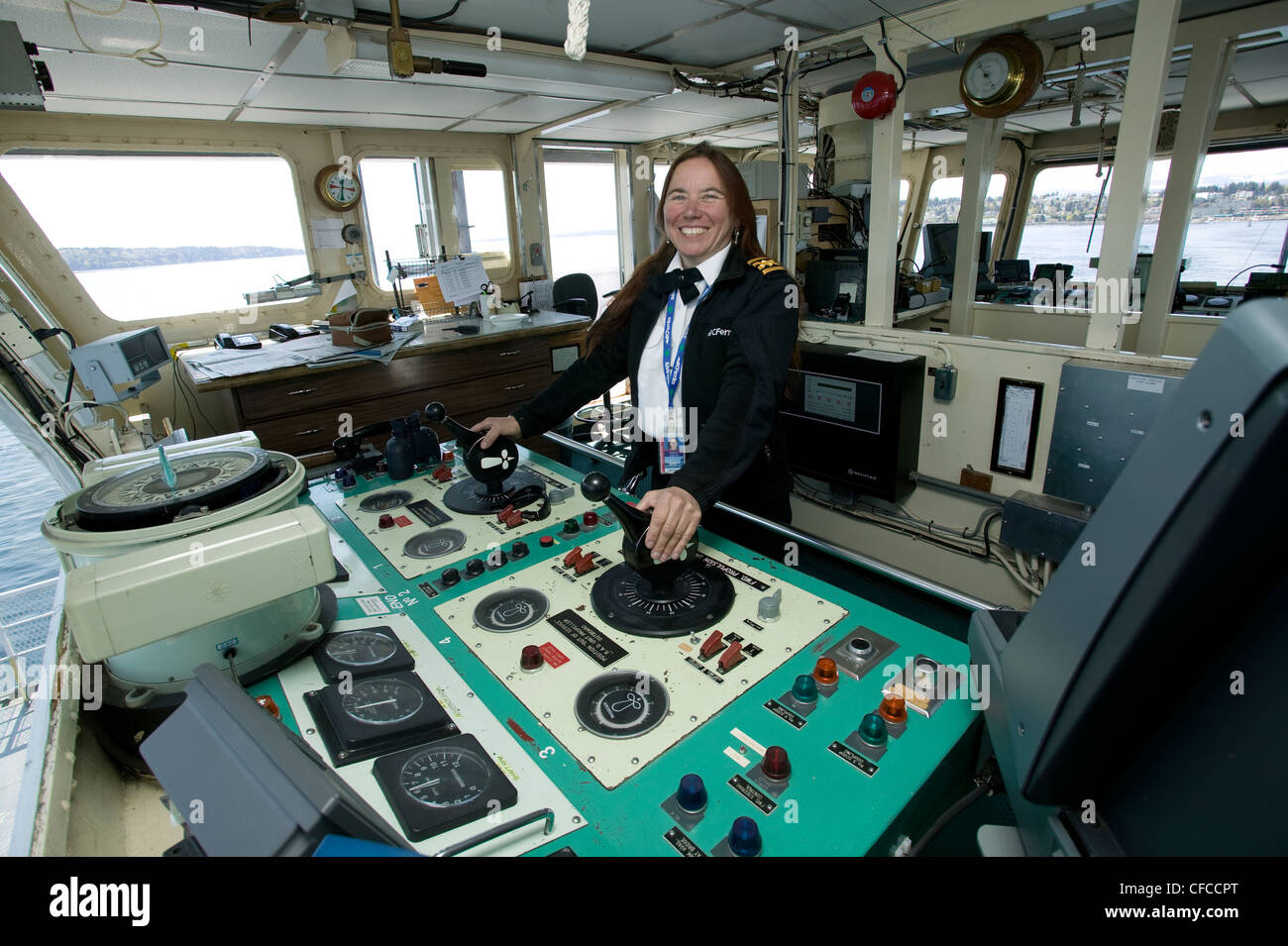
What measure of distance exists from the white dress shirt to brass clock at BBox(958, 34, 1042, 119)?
2.15 m

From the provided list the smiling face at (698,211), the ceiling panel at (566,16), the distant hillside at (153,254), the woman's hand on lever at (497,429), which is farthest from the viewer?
the distant hillside at (153,254)

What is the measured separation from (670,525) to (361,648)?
24.9 inches

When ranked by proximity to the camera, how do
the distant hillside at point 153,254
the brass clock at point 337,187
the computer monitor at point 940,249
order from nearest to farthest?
the distant hillside at point 153,254 → the brass clock at point 337,187 → the computer monitor at point 940,249

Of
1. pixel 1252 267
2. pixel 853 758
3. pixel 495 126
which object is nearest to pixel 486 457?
pixel 853 758

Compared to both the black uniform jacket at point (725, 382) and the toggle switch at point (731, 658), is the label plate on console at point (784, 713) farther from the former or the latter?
the black uniform jacket at point (725, 382)

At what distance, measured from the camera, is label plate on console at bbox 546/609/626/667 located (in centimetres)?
113

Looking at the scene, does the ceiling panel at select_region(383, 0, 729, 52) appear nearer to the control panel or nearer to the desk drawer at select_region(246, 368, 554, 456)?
the desk drawer at select_region(246, 368, 554, 456)

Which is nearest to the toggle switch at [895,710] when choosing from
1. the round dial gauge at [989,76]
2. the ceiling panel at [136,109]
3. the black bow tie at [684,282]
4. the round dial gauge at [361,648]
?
the round dial gauge at [361,648]

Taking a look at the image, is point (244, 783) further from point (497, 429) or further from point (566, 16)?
point (566, 16)

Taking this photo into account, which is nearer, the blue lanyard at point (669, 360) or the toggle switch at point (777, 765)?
the toggle switch at point (777, 765)

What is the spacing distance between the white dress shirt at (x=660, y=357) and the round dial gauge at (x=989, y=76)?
2.15 meters

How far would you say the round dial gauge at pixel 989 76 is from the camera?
281cm

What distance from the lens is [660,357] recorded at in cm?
175
